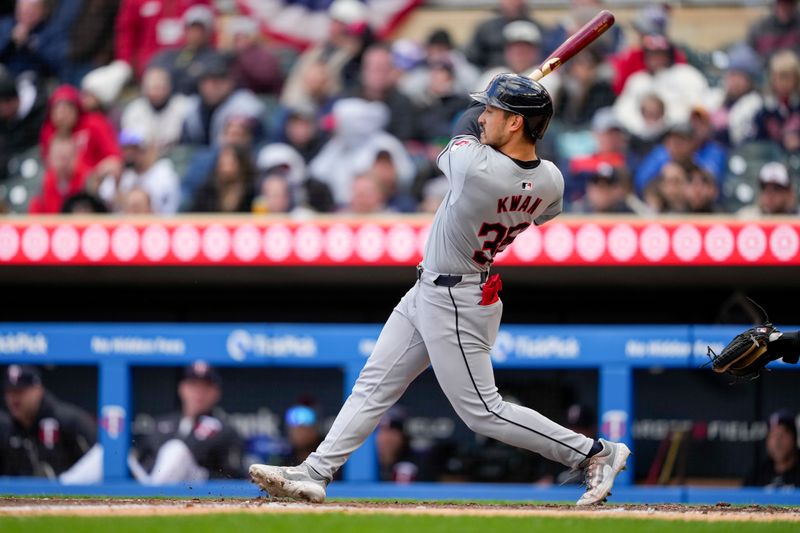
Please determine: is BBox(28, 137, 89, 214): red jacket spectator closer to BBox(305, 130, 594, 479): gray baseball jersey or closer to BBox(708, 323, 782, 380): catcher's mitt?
BBox(305, 130, 594, 479): gray baseball jersey

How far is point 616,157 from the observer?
8.38m

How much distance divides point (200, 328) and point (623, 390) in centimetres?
259

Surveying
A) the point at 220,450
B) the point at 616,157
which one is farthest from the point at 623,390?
the point at 220,450

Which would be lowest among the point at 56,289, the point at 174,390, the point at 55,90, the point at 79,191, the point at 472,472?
the point at 472,472

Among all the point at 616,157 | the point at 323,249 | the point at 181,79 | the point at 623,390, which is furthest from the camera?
the point at 181,79

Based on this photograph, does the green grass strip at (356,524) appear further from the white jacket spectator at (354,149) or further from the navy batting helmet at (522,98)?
the white jacket spectator at (354,149)

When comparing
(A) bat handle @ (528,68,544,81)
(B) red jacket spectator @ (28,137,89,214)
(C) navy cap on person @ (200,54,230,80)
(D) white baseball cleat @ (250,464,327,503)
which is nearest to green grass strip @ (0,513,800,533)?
(D) white baseball cleat @ (250,464,327,503)

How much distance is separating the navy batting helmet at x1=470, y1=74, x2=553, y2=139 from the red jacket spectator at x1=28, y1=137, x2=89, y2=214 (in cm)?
527

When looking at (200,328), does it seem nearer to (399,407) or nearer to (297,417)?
(297,417)

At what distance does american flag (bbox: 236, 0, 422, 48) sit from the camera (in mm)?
9438

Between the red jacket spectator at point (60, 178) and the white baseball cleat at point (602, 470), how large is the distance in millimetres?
5401

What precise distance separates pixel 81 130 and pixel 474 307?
5.68m

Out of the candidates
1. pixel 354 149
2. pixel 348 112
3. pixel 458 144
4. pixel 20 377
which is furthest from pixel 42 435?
pixel 458 144

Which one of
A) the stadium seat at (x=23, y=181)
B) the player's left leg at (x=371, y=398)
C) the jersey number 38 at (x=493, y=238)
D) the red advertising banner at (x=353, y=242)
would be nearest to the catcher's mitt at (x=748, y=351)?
the jersey number 38 at (x=493, y=238)
